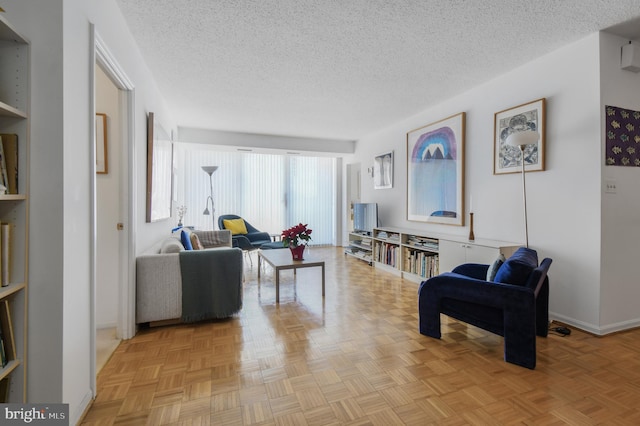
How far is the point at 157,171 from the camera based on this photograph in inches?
135

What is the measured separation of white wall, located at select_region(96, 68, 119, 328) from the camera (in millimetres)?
2715

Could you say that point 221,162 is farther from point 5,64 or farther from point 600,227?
point 600,227

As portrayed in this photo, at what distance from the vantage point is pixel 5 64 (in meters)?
1.34

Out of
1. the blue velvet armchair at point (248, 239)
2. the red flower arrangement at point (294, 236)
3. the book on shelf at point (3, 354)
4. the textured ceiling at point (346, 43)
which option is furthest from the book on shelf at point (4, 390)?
the blue velvet armchair at point (248, 239)

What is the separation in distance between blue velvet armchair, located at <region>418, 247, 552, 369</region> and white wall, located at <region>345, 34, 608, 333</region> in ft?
1.60

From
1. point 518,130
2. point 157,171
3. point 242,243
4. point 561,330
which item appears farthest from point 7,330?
point 518,130

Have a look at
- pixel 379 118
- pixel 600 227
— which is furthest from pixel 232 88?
pixel 600 227

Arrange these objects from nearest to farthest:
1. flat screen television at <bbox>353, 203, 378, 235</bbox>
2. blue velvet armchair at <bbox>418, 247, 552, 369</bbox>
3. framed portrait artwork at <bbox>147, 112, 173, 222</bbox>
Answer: blue velvet armchair at <bbox>418, 247, 552, 369</bbox> → framed portrait artwork at <bbox>147, 112, 173, 222</bbox> → flat screen television at <bbox>353, 203, 378, 235</bbox>

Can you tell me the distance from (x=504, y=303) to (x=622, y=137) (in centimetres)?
200

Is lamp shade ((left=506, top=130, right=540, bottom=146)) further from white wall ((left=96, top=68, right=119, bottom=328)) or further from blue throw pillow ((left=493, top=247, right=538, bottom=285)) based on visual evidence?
white wall ((left=96, top=68, right=119, bottom=328))

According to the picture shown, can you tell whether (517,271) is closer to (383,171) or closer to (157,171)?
(157,171)

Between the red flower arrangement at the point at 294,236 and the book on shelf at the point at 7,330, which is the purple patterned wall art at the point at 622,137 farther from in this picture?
the book on shelf at the point at 7,330

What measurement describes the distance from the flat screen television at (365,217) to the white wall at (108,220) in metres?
3.96

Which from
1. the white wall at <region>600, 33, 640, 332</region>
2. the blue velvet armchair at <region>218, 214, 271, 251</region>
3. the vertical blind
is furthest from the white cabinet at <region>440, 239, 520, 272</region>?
the vertical blind
